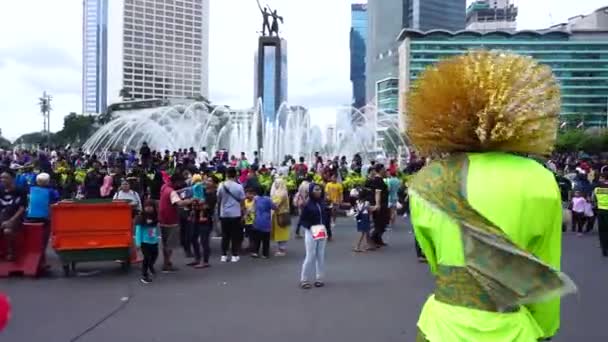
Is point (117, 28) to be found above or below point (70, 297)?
above

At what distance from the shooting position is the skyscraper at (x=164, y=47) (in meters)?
126

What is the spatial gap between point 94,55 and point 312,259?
15689cm

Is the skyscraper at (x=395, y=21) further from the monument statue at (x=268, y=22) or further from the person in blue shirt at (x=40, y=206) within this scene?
the person in blue shirt at (x=40, y=206)

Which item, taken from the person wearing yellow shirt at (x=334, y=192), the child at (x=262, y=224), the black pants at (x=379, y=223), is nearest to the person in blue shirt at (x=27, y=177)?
the child at (x=262, y=224)

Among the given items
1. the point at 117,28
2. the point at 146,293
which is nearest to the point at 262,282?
the point at 146,293

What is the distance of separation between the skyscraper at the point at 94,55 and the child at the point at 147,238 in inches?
5837

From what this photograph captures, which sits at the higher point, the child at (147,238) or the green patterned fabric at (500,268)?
the green patterned fabric at (500,268)

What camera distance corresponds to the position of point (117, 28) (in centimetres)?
12550

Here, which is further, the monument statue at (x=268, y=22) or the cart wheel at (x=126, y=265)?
the monument statue at (x=268, y=22)

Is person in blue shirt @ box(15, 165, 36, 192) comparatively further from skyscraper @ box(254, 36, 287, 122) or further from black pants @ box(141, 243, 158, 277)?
skyscraper @ box(254, 36, 287, 122)

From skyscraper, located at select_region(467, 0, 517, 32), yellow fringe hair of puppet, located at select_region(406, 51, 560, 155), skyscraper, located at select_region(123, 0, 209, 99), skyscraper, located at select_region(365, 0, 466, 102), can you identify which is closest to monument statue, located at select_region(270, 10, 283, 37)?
yellow fringe hair of puppet, located at select_region(406, 51, 560, 155)

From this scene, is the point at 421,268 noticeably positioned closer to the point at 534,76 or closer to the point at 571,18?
the point at 534,76

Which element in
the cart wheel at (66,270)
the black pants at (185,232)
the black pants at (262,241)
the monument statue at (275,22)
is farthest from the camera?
the monument statue at (275,22)

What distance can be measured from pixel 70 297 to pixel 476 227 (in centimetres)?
764
